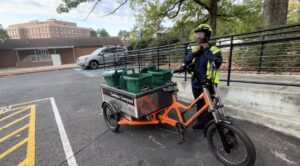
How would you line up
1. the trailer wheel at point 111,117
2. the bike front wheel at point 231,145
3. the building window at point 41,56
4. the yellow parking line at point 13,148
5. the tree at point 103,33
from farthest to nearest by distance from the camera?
the tree at point 103,33 → the building window at point 41,56 → the trailer wheel at point 111,117 → the yellow parking line at point 13,148 → the bike front wheel at point 231,145

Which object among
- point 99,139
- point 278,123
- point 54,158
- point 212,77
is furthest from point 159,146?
point 278,123

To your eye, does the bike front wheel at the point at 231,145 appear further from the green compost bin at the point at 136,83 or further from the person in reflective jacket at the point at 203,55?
the green compost bin at the point at 136,83

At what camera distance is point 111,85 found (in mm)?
3047

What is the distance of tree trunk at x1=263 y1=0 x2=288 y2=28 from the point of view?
15.9 feet

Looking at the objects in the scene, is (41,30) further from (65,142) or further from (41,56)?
(65,142)

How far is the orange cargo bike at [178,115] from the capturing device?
184 centimetres

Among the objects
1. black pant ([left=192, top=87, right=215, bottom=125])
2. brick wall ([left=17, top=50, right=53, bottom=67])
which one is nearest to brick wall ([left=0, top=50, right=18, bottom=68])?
brick wall ([left=17, top=50, right=53, bottom=67])

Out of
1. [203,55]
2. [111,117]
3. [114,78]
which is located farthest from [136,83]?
[203,55]

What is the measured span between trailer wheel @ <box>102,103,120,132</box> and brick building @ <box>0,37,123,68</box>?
76.2ft

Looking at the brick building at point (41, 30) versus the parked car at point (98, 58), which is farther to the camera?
the brick building at point (41, 30)

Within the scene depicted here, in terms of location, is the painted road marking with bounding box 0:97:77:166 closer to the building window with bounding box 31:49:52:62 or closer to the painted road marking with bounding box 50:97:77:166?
the painted road marking with bounding box 50:97:77:166

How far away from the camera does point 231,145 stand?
189 cm

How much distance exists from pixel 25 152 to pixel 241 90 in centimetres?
393

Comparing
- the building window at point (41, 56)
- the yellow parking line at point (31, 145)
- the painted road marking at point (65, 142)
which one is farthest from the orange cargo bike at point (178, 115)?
the building window at point (41, 56)
